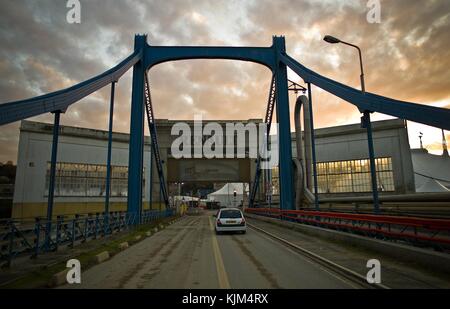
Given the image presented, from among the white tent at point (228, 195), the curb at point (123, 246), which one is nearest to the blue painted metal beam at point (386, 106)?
the curb at point (123, 246)

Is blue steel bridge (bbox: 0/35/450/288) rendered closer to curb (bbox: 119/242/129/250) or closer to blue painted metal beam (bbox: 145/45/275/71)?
blue painted metal beam (bbox: 145/45/275/71)

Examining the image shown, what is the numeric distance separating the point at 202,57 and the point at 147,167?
2716cm

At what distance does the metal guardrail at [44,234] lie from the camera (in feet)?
29.0

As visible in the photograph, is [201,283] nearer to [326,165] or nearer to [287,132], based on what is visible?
[287,132]

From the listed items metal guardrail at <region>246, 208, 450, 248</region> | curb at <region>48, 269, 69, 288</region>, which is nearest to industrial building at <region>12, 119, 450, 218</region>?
metal guardrail at <region>246, 208, 450, 248</region>

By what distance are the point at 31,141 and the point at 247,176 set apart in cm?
3092

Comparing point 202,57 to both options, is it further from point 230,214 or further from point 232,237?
point 232,237

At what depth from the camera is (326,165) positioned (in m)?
50.7

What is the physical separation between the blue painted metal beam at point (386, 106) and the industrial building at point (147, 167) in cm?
2217

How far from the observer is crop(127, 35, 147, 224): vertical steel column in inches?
1011

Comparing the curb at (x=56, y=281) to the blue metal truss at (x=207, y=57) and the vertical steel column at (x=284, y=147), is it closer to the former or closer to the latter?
the blue metal truss at (x=207, y=57)

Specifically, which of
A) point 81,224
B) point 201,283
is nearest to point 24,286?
point 201,283

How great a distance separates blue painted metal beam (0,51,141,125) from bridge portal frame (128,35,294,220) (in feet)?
23.9
